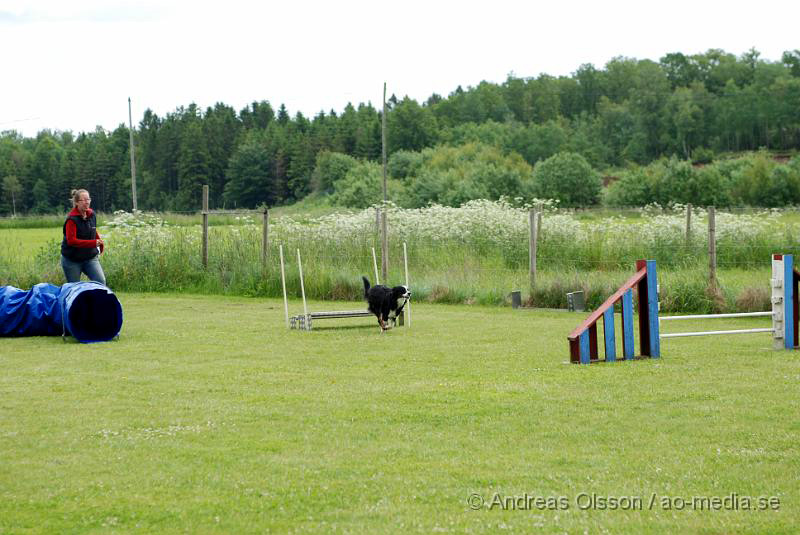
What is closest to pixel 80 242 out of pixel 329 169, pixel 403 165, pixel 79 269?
pixel 79 269

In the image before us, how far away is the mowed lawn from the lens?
4.62 metres

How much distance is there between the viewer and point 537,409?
7180 mm

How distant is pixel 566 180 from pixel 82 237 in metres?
57.4

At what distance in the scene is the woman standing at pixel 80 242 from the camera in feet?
42.1

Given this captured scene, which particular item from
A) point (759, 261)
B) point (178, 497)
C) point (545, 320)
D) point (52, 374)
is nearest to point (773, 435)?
point (178, 497)

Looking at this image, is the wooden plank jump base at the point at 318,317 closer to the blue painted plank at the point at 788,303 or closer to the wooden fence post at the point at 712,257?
the blue painted plank at the point at 788,303

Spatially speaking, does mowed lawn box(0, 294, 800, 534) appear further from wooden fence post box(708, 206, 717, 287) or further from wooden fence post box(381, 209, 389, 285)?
wooden fence post box(381, 209, 389, 285)

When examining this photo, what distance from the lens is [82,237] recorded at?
1303cm

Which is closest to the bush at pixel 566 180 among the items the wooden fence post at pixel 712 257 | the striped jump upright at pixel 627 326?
the wooden fence post at pixel 712 257

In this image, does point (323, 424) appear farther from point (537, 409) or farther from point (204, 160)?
point (204, 160)

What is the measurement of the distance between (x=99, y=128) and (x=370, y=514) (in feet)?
407

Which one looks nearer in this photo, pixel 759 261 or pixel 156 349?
pixel 156 349

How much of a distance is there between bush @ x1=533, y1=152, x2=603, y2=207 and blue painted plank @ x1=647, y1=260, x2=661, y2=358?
2254 inches

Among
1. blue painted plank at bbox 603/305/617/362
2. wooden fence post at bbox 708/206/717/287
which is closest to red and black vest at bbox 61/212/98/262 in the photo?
blue painted plank at bbox 603/305/617/362
